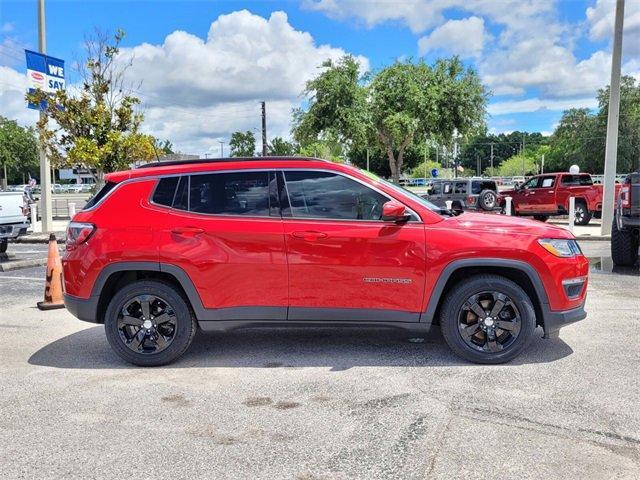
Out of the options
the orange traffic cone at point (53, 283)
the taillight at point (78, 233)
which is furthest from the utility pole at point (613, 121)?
the taillight at point (78, 233)

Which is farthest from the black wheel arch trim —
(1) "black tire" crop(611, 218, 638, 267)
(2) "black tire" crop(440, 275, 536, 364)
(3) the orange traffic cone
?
(1) "black tire" crop(611, 218, 638, 267)

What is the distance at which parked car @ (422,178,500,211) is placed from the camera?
21656 mm

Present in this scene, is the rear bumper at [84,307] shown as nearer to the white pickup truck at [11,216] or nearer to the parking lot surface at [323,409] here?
the parking lot surface at [323,409]

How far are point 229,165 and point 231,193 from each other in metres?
0.26

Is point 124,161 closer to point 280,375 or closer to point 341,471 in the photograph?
point 280,375

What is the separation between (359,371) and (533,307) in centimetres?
156

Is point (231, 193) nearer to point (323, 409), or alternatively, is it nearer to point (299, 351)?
point (299, 351)

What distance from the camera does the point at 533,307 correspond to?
15.6 feet

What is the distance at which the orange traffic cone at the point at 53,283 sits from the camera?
7.31 meters

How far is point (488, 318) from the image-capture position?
4.72 meters

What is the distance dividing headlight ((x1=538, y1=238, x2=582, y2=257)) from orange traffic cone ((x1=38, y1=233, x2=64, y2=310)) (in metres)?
5.90

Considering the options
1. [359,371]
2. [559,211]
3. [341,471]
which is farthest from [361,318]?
[559,211]

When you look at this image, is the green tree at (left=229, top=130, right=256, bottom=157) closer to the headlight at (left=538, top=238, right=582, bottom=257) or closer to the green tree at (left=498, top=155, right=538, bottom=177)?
the green tree at (left=498, top=155, right=538, bottom=177)

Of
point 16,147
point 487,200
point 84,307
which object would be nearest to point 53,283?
point 84,307
